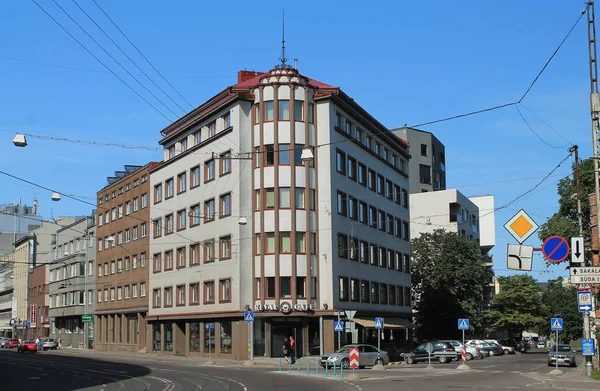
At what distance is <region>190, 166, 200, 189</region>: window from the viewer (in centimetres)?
6012

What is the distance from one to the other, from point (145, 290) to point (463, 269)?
102 ft

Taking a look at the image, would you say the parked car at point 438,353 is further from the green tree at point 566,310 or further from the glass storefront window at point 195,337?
the green tree at point 566,310

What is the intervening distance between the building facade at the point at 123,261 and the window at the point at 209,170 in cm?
1282

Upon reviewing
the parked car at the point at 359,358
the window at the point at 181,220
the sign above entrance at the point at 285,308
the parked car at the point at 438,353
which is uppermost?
the window at the point at 181,220

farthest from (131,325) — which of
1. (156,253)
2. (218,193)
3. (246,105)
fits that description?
(246,105)

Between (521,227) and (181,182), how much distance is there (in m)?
45.1

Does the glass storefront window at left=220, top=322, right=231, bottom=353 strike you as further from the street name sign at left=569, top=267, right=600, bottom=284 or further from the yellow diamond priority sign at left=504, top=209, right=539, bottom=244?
the yellow diamond priority sign at left=504, top=209, right=539, bottom=244

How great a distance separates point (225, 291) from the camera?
54438mm

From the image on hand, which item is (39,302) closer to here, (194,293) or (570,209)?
(194,293)

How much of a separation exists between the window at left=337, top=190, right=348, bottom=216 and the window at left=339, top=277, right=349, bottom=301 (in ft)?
16.2

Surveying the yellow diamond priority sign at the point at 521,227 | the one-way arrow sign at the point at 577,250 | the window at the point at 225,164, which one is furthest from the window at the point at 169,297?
the yellow diamond priority sign at the point at 521,227

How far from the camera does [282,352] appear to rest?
51.8m

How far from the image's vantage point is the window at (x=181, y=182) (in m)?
62.5

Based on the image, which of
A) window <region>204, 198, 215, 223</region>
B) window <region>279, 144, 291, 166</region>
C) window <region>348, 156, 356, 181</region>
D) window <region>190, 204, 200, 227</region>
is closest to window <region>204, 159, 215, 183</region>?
window <region>204, 198, 215, 223</region>
